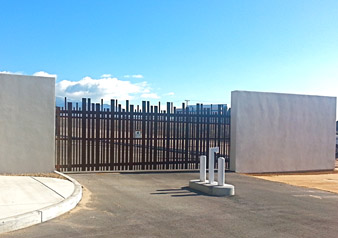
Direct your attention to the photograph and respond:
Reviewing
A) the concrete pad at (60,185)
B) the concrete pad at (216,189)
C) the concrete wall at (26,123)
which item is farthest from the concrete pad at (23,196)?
the concrete pad at (216,189)

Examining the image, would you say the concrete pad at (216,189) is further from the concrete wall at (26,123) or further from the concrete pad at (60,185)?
the concrete wall at (26,123)

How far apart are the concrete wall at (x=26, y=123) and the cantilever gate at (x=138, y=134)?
21.7 inches

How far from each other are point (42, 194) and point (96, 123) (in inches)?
197

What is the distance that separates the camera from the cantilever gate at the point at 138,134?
13.1 metres

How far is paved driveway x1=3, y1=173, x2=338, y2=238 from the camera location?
6.49 metres

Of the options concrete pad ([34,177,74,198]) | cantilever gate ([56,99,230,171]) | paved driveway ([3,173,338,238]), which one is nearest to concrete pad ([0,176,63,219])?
concrete pad ([34,177,74,198])

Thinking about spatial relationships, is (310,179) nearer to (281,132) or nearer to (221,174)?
(281,132)

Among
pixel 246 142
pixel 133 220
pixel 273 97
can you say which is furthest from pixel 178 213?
pixel 273 97

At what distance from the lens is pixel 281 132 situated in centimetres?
1678

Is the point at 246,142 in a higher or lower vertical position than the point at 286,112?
lower

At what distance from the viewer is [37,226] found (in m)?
6.54

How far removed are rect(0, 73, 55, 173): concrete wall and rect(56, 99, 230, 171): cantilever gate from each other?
0.55 m

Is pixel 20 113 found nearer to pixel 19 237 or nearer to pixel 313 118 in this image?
pixel 19 237

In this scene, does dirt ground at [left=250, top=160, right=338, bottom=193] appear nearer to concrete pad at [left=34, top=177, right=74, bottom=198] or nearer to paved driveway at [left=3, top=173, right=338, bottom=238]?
A: paved driveway at [left=3, top=173, right=338, bottom=238]
